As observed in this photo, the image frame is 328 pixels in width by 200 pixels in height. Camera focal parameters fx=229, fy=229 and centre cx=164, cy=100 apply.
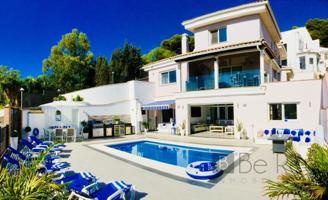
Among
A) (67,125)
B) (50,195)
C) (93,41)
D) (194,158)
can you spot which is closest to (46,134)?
(67,125)

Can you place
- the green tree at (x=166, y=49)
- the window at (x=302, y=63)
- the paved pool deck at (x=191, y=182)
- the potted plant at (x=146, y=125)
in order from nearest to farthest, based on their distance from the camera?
the paved pool deck at (x=191, y=182)
the potted plant at (x=146, y=125)
the window at (x=302, y=63)
the green tree at (x=166, y=49)

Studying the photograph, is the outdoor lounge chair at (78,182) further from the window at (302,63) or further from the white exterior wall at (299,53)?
the window at (302,63)

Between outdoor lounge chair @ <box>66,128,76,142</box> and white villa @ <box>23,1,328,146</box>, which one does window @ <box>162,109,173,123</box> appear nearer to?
white villa @ <box>23,1,328,146</box>

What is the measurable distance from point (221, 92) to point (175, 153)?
1095 centimetres

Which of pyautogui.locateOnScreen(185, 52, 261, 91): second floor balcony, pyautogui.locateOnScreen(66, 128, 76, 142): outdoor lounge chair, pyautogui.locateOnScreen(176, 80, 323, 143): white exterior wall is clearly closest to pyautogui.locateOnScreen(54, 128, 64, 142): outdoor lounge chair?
pyautogui.locateOnScreen(66, 128, 76, 142): outdoor lounge chair

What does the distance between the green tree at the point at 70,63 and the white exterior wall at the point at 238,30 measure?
156 ft

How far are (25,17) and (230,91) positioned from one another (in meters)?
44.5

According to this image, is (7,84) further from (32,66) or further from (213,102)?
Answer: (213,102)

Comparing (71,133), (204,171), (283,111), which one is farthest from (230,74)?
(71,133)

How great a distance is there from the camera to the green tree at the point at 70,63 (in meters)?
70.4

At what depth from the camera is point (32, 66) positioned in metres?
82.8

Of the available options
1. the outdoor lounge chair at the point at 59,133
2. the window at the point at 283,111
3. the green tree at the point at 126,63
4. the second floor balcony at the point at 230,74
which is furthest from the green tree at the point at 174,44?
the window at the point at 283,111

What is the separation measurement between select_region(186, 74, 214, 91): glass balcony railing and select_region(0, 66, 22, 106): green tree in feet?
98.0

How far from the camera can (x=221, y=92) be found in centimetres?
3044
